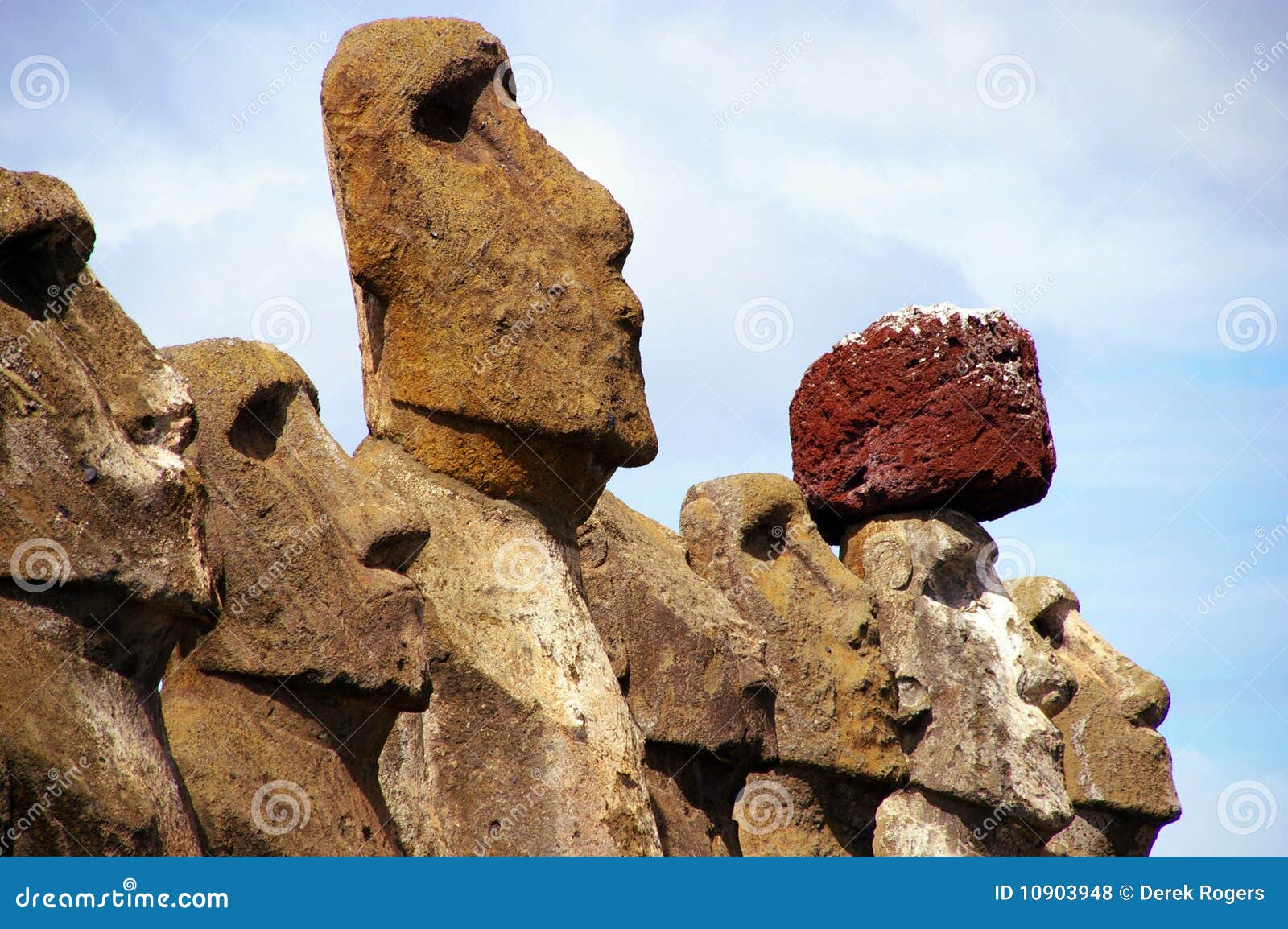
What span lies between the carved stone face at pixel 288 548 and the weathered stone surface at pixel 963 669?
14.0ft

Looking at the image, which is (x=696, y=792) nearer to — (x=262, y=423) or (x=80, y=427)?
(x=262, y=423)

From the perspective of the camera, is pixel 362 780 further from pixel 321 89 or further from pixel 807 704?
pixel 807 704

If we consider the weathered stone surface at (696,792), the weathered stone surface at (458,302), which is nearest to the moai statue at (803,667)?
the weathered stone surface at (696,792)

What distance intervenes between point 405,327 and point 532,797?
1.76 metres

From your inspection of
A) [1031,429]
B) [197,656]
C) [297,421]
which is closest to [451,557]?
[297,421]

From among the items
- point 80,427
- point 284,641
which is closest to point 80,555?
point 80,427

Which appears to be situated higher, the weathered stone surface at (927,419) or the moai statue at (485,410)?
the weathered stone surface at (927,419)

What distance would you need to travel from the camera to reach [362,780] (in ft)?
17.9

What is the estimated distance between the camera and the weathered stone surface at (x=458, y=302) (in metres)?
6.26

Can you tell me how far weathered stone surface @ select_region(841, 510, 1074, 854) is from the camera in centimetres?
920

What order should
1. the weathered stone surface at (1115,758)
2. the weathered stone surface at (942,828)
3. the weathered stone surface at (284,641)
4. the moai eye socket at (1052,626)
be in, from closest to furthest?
the weathered stone surface at (284,641) < the weathered stone surface at (942,828) < the weathered stone surface at (1115,758) < the moai eye socket at (1052,626)

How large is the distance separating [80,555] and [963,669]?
6.26m

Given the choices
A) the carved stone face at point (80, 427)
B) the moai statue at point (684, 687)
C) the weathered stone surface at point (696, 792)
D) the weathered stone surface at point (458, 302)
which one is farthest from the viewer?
the moai statue at point (684, 687)

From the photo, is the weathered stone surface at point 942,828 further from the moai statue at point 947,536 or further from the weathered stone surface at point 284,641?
the weathered stone surface at point 284,641
